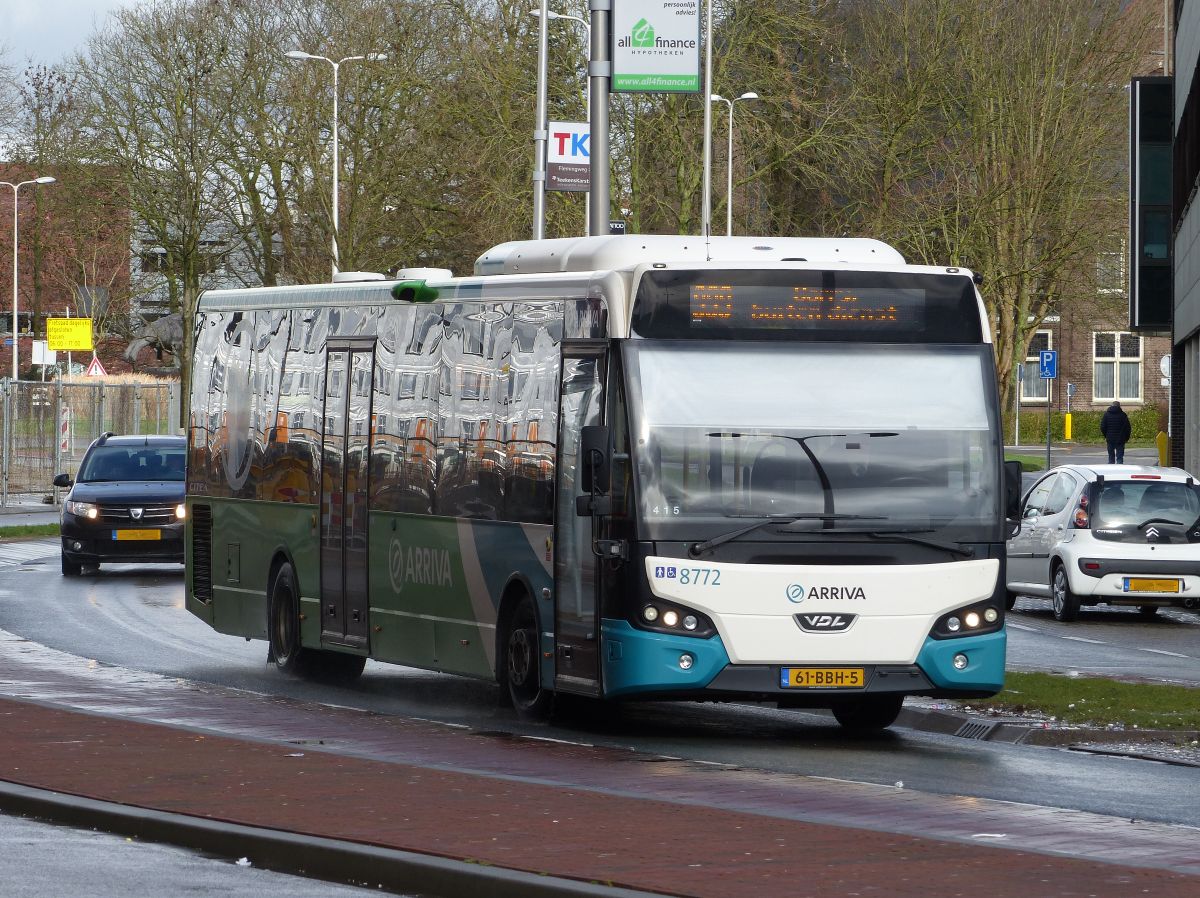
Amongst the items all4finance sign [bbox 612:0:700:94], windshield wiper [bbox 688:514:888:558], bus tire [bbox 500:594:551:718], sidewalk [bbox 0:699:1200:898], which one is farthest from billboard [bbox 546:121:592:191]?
sidewalk [bbox 0:699:1200:898]

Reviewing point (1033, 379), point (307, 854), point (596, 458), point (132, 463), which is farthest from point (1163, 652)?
A: point (1033, 379)

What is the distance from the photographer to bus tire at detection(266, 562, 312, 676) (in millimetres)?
17266

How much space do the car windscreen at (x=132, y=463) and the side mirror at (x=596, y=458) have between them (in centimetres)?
1776

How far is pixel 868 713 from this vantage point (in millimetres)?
13984

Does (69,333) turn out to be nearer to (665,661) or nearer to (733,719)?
(733,719)

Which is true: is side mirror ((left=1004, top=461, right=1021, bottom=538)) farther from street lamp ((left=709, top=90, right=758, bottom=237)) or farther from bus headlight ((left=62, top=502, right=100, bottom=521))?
street lamp ((left=709, top=90, right=758, bottom=237))

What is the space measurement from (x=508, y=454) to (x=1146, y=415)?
7323cm

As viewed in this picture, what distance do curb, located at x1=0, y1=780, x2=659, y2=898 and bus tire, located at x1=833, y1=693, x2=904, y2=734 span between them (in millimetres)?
5400

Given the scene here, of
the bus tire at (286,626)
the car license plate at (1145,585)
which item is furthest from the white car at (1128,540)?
the bus tire at (286,626)

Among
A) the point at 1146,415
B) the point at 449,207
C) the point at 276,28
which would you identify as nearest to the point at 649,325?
the point at 449,207

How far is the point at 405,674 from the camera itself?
18.3 m

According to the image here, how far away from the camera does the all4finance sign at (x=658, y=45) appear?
864 inches

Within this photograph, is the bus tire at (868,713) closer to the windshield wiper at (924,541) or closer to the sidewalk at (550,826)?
the windshield wiper at (924,541)

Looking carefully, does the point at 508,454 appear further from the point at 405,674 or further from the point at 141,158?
the point at 141,158
